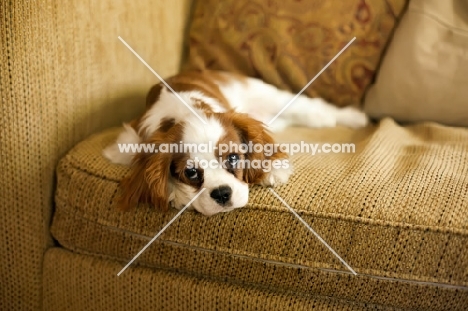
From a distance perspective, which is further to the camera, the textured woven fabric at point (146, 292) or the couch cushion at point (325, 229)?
the textured woven fabric at point (146, 292)

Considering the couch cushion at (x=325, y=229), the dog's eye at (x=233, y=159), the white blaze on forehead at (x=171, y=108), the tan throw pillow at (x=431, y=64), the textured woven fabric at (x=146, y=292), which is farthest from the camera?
the tan throw pillow at (x=431, y=64)

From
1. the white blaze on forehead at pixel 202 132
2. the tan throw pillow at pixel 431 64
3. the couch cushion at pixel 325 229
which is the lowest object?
the couch cushion at pixel 325 229

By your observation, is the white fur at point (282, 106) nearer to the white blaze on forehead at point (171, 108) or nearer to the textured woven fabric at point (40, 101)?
the white blaze on forehead at point (171, 108)

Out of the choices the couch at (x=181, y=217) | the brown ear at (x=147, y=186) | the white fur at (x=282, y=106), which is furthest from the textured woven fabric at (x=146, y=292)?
the white fur at (x=282, y=106)

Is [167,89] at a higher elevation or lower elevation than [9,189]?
higher

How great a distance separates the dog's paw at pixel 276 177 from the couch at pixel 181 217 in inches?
1.0

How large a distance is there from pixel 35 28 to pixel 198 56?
675 mm

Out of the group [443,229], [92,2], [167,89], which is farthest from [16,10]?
[443,229]

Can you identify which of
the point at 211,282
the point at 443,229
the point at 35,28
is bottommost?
the point at 211,282

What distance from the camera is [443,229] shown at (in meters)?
1.03

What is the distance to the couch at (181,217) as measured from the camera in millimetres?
1070

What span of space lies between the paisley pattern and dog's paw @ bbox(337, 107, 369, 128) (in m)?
0.06

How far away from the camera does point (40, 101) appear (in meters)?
1.35

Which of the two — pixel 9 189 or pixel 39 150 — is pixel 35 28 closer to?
pixel 39 150
